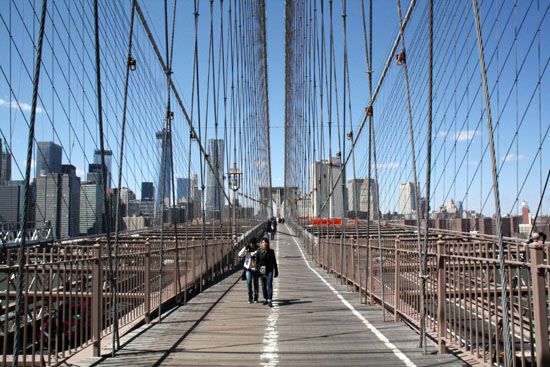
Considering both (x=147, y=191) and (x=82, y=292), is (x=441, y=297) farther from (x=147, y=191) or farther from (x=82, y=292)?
(x=147, y=191)

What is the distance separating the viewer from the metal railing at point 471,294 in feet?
11.7

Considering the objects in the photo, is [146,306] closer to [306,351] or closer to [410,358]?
[306,351]

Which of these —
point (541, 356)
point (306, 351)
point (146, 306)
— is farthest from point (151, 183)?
point (541, 356)

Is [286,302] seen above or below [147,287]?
below

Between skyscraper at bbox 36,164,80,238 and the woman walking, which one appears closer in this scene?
the woman walking

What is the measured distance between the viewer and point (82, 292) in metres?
4.98

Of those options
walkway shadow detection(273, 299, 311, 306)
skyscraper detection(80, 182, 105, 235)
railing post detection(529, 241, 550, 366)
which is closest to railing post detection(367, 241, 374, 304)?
walkway shadow detection(273, 299, 311, 306)

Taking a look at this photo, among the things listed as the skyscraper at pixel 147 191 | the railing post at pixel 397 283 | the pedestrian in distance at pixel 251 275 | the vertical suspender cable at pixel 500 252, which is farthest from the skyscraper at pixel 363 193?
the skyscraper at pixel 147 191

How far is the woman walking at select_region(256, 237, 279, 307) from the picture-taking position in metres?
9.42

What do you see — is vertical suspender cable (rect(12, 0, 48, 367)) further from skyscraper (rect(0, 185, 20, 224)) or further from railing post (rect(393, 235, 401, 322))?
skyscraper (rect(0, 185, 20, 224))

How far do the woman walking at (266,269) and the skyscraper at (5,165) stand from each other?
5205mm

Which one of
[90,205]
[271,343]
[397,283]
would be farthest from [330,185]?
[271,343]

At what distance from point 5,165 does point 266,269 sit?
5.83 m

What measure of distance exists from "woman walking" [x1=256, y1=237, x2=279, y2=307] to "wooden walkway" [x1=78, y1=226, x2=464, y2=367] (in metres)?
0.22
